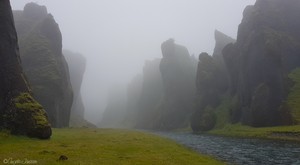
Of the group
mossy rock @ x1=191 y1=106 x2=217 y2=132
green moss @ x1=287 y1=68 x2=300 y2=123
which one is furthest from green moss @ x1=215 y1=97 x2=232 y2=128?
green moss @ x1=287 y1=68 x2=300 y2=123

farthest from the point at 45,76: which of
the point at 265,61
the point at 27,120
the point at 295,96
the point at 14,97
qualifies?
the point at 295,96

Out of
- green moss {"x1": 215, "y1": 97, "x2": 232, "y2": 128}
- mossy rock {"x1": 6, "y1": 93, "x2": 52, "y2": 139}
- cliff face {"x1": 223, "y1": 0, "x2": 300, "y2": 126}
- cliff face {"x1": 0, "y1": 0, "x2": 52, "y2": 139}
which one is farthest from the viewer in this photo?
green moss {"x1": 215, "y1": 97, "x2": 232, "y2": 128}

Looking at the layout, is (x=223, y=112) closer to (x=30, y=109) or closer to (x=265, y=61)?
(x=265, y=61)

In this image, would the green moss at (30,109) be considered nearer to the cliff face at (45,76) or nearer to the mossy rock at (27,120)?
the mossy rock at (27,120)

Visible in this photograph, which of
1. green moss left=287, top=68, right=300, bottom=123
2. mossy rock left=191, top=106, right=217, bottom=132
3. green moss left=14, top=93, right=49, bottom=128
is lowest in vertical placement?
mossy rock left=191, top=106, right=217, bottom=132

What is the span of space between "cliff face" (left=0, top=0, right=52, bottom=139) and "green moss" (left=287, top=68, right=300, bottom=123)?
91492 millimetres

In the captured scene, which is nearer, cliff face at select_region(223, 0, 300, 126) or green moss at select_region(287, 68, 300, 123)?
green moss at select_region(287, 68, 300, 123)

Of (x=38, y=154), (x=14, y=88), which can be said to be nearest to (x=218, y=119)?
(x=14, y=88)

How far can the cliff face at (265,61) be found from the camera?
136875mm

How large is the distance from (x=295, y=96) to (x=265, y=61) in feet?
71.0

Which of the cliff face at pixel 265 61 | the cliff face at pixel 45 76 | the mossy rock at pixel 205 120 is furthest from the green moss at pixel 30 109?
the mossy rock at pixel 205 120

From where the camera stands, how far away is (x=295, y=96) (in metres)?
135

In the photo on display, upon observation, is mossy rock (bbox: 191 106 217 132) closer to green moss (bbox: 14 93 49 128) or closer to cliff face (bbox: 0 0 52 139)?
cliff face (bbox: 0 0 52 139)

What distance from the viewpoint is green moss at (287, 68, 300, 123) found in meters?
122
